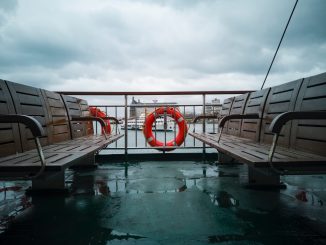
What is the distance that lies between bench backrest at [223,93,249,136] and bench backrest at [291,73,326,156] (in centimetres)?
147

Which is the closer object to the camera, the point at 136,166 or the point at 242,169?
the point at 242,169

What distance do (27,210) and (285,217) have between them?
2.09 metres

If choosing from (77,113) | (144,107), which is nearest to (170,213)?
(77,113)

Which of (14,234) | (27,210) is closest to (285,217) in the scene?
(14,234)

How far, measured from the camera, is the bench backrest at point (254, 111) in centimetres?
276

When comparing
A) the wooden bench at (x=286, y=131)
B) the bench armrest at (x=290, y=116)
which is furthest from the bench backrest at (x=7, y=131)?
the bench armrest at (x=290, y=116)

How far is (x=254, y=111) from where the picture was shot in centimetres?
296

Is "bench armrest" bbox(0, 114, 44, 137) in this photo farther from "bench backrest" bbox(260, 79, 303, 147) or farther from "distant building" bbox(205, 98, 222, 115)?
"distant building" bbox(205, 98, 222, 115)

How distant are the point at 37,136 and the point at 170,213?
120 cm

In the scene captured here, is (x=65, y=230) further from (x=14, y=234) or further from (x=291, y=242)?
(x=291, y=242)

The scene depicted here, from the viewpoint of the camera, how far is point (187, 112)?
16.6ft

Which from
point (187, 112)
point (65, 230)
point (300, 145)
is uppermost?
point (187, 112)

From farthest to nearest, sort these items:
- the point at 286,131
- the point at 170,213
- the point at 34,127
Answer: the point at 286,131 < the point at 170,213 < the point at 34,127

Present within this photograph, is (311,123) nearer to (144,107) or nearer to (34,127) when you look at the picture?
(34,127)
